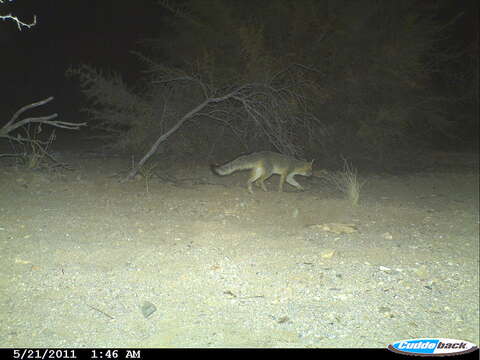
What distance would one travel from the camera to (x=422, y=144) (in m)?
19.6

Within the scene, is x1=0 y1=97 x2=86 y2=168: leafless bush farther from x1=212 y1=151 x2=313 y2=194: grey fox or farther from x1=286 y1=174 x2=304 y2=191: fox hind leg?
x1=286 y1=174 x2=304 y2=191: fox hind leg

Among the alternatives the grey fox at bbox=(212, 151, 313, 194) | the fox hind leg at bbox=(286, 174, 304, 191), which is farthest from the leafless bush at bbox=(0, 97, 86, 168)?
the fox hind leg at bbox=(286, 174, 304, 191)

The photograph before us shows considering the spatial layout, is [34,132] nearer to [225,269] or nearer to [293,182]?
[293,182]

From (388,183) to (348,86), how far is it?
484cm

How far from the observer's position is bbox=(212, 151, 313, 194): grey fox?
9.95 metres

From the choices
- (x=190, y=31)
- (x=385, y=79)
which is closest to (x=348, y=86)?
(x=385, y=79)

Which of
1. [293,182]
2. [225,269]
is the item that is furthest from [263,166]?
[225,269]

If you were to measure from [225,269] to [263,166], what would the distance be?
18.2ft

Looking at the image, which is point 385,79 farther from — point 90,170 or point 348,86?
point 90,170

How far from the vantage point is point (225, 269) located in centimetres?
502

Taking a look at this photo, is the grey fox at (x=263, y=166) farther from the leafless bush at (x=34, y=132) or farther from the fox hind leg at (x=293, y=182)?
the leafless bush at (x=34, y=132)

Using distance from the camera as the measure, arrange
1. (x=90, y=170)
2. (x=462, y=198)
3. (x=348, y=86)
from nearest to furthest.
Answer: (x=462, y=198) → (x=90, y=170) → (x=348, y=86)

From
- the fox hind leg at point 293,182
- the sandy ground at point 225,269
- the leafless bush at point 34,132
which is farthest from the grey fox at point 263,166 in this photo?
the leafless bush at point 34,132

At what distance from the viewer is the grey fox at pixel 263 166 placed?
9.95 metres
